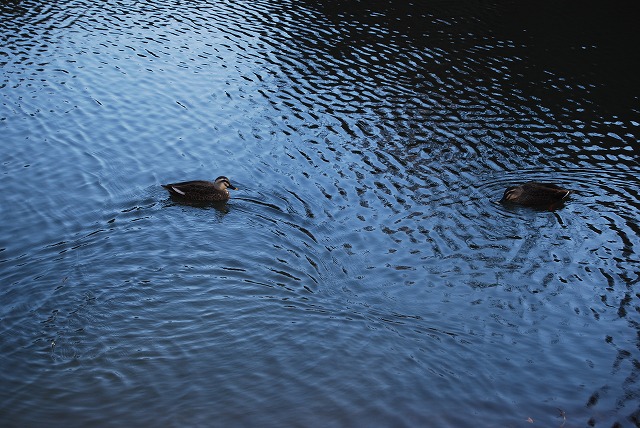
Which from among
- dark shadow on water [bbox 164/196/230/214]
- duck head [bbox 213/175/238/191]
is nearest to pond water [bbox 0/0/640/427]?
dark shadow on water [bbox 164/196/230/214]

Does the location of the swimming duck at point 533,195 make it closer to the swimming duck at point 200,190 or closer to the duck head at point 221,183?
the duck head at point 221,183

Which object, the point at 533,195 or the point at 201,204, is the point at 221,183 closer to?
the point at 201,204

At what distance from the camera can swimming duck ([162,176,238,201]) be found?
57.7 ft

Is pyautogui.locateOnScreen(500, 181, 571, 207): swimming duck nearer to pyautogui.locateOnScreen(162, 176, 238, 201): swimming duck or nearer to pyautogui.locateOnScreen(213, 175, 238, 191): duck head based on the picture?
pyautogui.locateOnScreen(213, 175, 238, 191): duck head

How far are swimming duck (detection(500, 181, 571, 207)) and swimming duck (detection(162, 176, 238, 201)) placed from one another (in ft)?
22.7

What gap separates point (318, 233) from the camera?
16.6 metres

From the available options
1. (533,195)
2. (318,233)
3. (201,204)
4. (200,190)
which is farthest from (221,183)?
(533,195)

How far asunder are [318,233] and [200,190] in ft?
10.3

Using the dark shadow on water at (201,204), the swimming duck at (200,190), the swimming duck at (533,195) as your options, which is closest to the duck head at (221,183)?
the swimming duck at (200,190)

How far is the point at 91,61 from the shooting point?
2806 centimetres

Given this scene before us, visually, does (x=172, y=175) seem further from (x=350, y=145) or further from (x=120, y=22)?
(x=120, y=22)

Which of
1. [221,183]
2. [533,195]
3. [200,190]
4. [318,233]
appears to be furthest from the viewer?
[533,195]

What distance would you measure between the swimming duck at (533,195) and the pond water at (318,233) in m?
0.40

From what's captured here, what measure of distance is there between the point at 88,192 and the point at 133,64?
37.3ft
